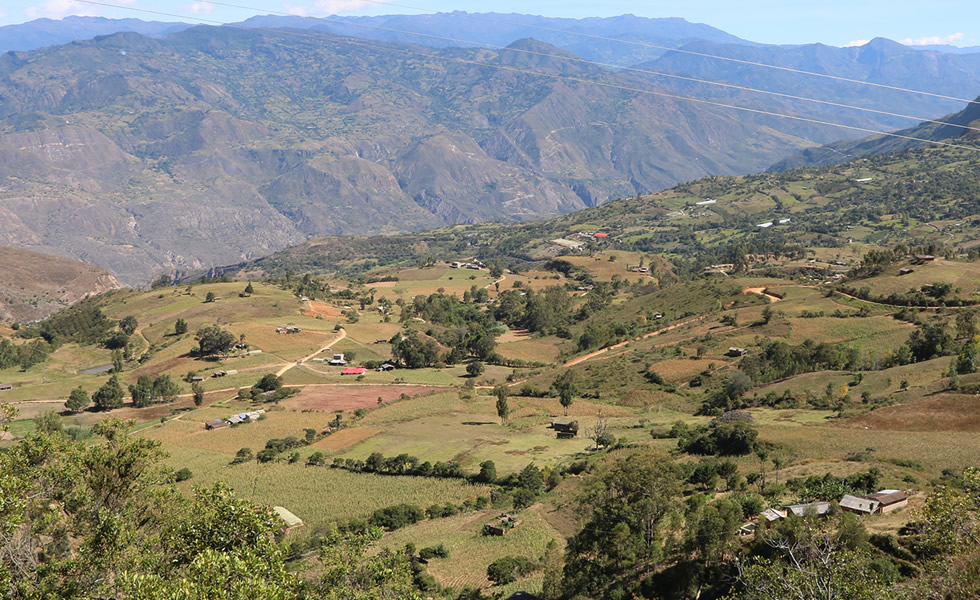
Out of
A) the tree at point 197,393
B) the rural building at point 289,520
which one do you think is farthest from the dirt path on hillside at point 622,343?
the rural building at point 289,520

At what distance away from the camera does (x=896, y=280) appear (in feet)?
330

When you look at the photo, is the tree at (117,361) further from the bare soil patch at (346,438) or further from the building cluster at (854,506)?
the building cluster at (854,506)

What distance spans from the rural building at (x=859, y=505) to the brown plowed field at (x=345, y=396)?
57001 mm

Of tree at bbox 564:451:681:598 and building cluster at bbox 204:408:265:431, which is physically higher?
tree at bbox 564:451:681:598

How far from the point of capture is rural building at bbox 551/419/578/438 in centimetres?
6419

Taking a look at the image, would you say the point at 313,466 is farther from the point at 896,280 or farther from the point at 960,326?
the point at 896,280

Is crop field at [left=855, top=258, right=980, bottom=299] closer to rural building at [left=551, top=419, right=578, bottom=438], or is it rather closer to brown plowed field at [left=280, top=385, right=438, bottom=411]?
rural building at [left=551, top=419, right=578, bottom=438]

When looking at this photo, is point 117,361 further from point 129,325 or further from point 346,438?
point 346,438

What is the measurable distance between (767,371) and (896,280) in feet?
124

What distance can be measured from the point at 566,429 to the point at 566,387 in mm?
15622

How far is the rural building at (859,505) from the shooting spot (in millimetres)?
33656

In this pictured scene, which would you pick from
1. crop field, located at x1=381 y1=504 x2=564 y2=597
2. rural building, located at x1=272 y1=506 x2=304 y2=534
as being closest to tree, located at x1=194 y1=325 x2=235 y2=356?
rural building, located at x1=272 y1=506 x2=304 y2=534

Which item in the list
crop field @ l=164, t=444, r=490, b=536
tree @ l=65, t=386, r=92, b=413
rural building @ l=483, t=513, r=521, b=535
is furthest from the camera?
tree @ l=65, t=386, r=92, b=413

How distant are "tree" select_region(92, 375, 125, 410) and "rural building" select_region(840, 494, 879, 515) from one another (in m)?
79.5
